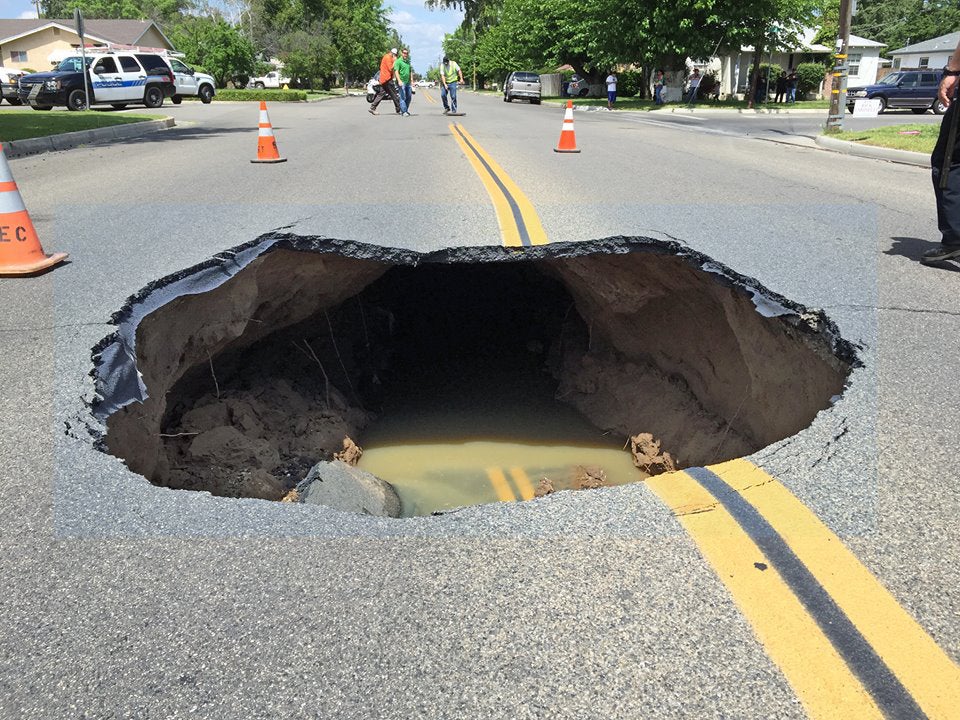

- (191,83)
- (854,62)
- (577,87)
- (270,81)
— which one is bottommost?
(191,83)

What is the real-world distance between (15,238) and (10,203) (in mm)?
271

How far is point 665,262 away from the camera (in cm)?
687

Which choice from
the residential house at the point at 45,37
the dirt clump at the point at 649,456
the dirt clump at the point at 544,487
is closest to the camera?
the dirt clump at the point at 544,487

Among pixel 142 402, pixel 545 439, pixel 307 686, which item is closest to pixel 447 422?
pixel 545 439

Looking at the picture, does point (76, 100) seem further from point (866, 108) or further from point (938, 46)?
point (938, 46)

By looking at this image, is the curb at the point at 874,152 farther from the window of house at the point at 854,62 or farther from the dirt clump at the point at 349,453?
the window of house at the point at 854,62

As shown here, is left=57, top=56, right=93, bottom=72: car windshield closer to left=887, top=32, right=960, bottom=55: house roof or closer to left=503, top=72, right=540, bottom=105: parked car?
left=503, top=72, right=540, bottom=105: parked car

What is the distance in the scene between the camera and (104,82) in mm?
27125

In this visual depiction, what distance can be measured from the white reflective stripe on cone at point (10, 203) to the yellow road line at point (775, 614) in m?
5.23

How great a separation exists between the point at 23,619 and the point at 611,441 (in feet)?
22.6

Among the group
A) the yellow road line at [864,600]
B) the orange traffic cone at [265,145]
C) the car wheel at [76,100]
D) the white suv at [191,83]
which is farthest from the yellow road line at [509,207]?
the white suv at [191,83]

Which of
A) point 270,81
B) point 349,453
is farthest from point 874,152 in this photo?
point 270,81

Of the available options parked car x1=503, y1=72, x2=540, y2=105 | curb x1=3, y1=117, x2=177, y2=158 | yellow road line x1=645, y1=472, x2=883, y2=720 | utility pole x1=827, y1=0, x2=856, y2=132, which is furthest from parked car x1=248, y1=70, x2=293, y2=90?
yellow road line x1=645, y1=472, x2=883, y2=720

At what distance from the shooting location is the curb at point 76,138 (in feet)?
46.6
